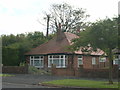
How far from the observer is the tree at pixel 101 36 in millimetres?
18844

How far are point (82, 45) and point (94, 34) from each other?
158cm

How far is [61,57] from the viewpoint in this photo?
129 feet

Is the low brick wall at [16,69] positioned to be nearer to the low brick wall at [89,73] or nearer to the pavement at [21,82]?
the low brick wall at [89,73]

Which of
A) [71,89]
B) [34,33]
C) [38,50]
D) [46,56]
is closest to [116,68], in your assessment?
[71,89]

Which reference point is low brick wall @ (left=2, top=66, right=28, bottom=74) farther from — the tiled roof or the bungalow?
the tiled roof

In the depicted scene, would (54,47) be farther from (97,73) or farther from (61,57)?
(97,73)

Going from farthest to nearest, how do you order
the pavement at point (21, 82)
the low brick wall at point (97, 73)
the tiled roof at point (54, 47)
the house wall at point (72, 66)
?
the tiled roof at point (54, 47)
the house wall at point (72, 66)
the low brick wall at point (97, 73)
the pavement at point (21, 82)

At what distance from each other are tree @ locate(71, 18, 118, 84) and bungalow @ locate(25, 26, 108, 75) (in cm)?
1771

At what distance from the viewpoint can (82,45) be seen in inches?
799

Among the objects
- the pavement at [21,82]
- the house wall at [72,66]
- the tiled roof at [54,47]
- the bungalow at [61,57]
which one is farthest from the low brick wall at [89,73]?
the tiled roof at [54,47]

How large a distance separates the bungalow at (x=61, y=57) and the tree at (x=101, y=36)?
1771cm

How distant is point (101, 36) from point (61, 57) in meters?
20.5

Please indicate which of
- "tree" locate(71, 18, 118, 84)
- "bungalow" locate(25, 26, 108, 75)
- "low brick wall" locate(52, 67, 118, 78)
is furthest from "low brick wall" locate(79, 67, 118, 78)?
"tree" locate(71, 18, 118, 84)

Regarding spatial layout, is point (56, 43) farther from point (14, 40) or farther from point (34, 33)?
point (34, 33)
